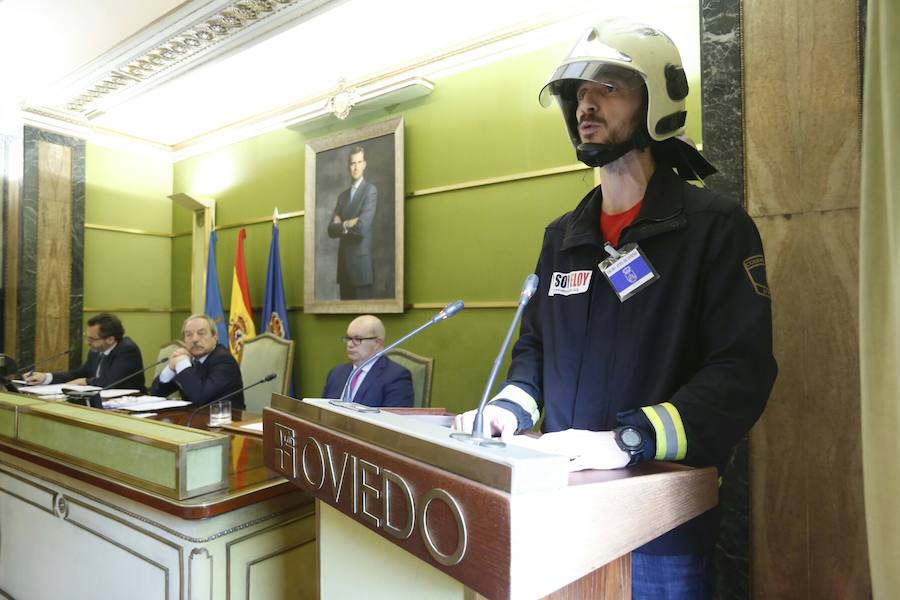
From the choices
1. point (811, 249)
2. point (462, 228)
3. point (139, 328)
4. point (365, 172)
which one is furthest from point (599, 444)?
point (139, 328)

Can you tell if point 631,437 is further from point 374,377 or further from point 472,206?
point 472,206

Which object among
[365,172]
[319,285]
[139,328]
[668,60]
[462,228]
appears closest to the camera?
[668,60]

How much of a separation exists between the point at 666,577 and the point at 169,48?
4.49 metres

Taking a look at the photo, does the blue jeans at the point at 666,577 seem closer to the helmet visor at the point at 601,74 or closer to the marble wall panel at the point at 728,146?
the marble wall panel at the point at 728,146

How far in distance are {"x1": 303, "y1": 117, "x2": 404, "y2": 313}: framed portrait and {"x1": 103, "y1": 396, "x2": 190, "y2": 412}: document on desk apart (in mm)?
1513

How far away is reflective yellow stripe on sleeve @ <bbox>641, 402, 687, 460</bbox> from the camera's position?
902mm

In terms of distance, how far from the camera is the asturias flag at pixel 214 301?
17.2 feet

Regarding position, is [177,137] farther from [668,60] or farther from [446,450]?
[446,450]

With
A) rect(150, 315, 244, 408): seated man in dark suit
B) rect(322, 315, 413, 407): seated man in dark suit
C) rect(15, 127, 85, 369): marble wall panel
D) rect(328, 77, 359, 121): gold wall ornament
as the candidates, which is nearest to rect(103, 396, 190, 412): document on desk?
rect(150, 315, 244, 408): seated man in dark suit

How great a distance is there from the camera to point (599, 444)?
0.83 metres

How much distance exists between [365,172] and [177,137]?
287 centimetres

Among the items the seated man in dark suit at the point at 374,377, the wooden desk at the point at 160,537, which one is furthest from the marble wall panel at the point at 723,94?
the seated man in dark suit at the point at 374,377

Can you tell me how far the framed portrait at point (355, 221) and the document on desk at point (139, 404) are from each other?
1513 millimetres

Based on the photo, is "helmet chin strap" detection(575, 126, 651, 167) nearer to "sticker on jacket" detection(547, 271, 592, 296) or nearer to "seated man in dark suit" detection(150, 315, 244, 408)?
"sticker on jacket" detection(547, 271, 592, 296)
